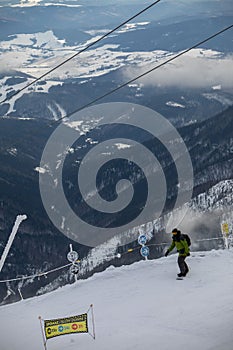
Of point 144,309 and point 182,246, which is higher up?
point 182,246

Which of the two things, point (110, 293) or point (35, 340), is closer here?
point (35, 340)

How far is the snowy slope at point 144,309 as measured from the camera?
1902 cm

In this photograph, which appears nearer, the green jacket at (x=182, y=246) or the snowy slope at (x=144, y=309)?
the snowy slope at (x=144, y=309)

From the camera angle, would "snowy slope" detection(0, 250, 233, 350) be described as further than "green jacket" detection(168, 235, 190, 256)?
No

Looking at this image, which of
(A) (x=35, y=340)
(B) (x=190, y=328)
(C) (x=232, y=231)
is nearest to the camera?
(B) (x=190, y=328)

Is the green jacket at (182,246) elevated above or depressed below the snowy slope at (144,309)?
above

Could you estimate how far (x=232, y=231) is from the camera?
164 meters

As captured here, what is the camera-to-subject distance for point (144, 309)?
22.6 m

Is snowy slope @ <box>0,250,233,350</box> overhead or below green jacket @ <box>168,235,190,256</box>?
below

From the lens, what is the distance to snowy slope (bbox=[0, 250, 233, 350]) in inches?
749

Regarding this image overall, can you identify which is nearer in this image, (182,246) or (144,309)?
(144,309)

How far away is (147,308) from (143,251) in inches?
306

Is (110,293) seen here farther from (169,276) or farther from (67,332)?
(67,332)

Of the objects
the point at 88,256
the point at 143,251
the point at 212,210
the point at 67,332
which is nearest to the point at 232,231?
the point at 212,210
